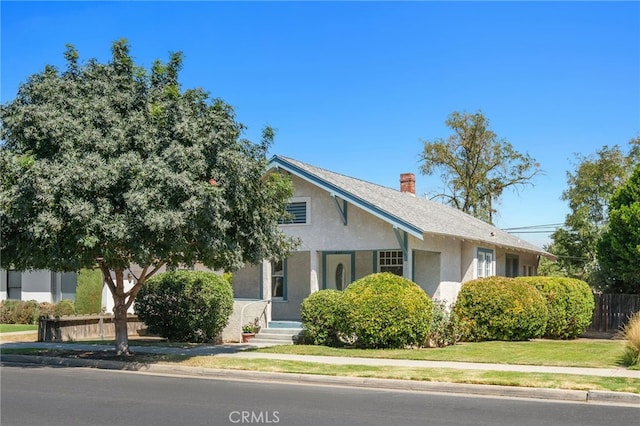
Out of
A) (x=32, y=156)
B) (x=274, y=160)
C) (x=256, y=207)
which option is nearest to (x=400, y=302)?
(x=256, y=207)

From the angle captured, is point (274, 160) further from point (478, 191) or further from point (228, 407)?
point (478, 191)

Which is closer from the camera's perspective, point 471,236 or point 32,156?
point 32,156

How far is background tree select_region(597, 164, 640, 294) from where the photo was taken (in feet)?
75.7

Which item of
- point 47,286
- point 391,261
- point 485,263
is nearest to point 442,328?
point 391,261

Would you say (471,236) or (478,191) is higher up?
(478,191)

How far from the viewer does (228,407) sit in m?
10.8

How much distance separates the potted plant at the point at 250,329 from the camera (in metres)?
21.5

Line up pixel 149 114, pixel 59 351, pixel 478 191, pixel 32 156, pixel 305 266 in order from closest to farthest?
pixel 32 156 < pixel 149 114 < pixel 59 351 < pixel 305 266 < pixel 478 191

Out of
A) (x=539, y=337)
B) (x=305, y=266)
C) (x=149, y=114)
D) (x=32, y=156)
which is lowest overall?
(x=539, y=337)

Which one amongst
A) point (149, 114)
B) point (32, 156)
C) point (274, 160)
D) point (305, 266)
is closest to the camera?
point (32, 156)

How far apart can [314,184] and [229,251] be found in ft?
21.7

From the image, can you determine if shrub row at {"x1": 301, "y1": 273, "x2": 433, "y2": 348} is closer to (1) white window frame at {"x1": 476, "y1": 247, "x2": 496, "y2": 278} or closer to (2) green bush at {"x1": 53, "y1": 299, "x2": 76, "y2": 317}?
(1) white window frame at {"x1": 476, "y1": 247, "x2": 496, "y2": 278}

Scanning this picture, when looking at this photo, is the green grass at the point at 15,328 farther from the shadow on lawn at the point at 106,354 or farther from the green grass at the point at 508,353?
the green grass at the point at 508,353

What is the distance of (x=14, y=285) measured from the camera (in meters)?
34.4
